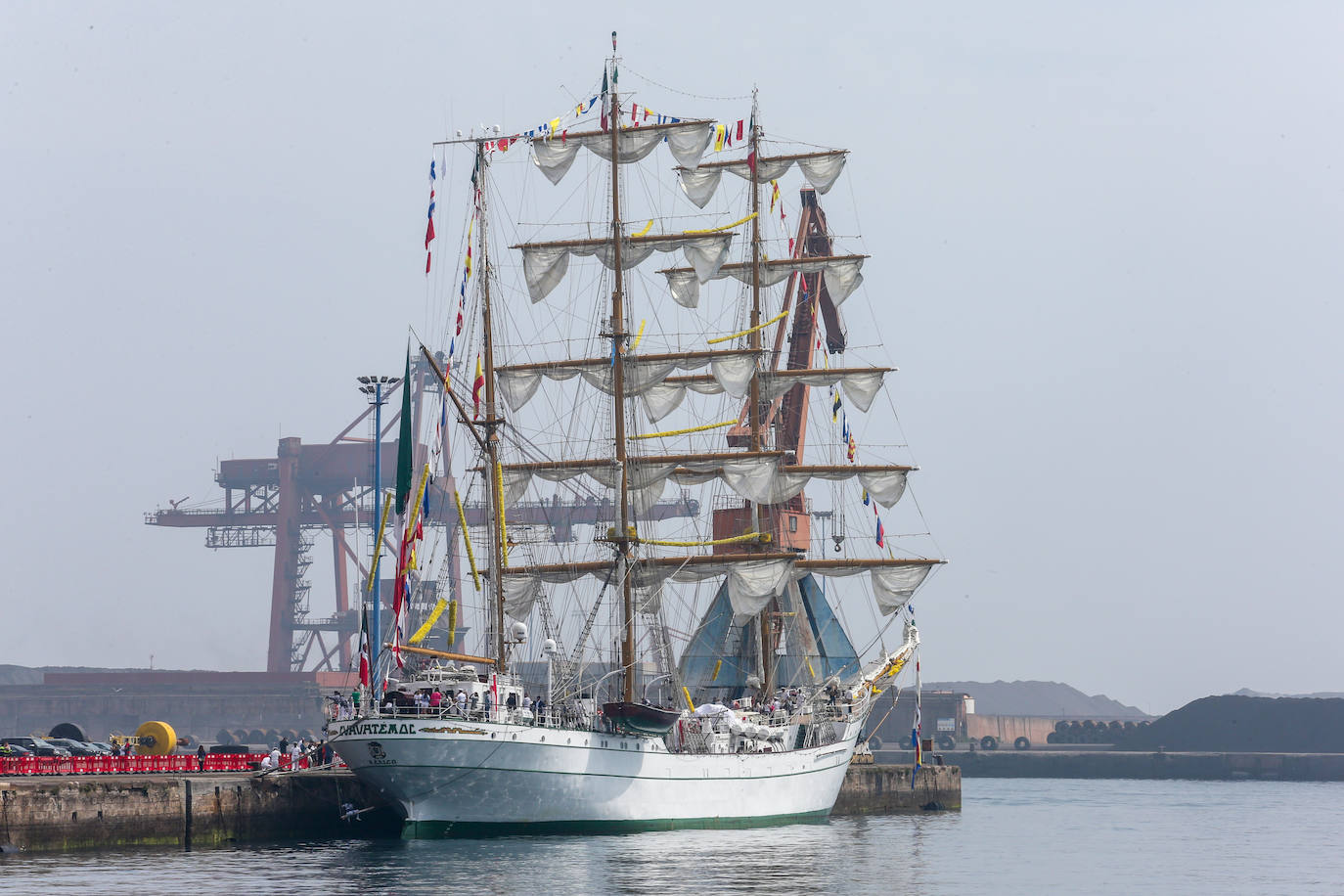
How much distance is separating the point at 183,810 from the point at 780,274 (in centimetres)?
3630

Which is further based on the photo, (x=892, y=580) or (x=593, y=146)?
(x=892, y=580)

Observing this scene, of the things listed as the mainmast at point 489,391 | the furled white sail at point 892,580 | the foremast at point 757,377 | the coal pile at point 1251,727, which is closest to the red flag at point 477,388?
the mainmast at point 489,391

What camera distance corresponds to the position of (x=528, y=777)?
5128 cm

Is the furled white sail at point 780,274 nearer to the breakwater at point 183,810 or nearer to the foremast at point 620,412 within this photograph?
the foremast at point 620,412

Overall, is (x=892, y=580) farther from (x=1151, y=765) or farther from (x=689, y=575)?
(x=1151, y=765)

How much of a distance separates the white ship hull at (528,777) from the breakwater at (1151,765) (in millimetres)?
64834

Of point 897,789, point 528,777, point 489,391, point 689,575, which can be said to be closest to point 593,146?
point 489,391

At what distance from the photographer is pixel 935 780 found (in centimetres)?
7675

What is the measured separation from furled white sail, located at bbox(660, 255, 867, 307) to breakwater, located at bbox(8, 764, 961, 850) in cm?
2685

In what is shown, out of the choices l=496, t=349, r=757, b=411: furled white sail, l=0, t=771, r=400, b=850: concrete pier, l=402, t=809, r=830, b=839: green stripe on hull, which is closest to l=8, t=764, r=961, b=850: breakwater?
l=0, t=771, r=400, b=850: concrete pier

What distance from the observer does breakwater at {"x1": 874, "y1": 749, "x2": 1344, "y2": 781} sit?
117250 millimetres

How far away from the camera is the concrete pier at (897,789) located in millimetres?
73812

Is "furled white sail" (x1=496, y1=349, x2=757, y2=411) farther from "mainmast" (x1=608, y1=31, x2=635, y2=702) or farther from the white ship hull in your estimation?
the white ship hull

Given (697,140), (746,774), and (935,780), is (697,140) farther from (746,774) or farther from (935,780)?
(935,780)
